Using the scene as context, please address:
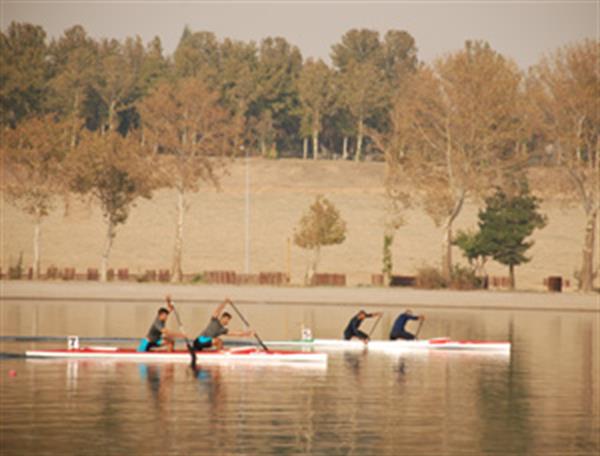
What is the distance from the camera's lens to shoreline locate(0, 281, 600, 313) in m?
67.2

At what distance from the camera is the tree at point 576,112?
7512 centimetres

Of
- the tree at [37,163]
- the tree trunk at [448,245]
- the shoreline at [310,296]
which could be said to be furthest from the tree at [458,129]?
the tree at [37,163]

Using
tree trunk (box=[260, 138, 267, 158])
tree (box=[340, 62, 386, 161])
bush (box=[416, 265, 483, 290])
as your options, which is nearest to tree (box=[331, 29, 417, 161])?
tree (box=[340, 62, 386, 161])

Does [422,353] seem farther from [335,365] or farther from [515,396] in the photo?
[515,396]

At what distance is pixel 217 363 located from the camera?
120ft

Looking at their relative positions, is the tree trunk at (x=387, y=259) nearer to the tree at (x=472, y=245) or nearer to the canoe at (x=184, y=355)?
the tree at (x=472, y=245)

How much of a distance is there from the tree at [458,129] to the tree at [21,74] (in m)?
54.3

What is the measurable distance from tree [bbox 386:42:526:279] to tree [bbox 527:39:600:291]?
1959mm

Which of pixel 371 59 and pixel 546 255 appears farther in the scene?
pixel 371 59

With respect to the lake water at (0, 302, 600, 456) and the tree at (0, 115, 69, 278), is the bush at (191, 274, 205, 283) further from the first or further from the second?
the lake water at (0, 302, 600, 456)

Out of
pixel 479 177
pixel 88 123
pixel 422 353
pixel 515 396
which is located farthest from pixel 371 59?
pixel 515 396

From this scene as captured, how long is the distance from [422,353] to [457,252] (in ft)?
184

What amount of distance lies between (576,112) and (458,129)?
7.34 metres

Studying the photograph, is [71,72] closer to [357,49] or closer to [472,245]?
[357,49]
